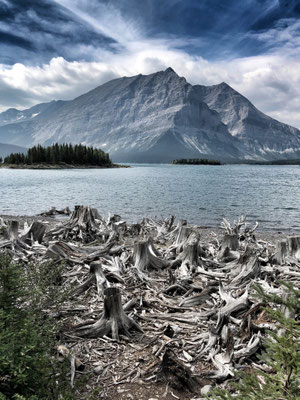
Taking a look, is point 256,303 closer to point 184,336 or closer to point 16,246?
point 184,336

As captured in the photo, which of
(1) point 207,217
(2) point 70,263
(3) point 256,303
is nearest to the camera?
(3) point 256,303

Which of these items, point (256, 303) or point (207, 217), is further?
point (207, 217)

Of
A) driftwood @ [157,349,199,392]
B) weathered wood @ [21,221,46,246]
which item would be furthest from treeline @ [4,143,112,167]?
driftwood @ [157,349,199,392]

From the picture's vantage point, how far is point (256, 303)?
6.17 m

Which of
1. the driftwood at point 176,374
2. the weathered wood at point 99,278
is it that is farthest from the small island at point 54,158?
the driftwood at point 176,374

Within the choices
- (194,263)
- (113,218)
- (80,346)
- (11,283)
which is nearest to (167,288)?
(194,263)

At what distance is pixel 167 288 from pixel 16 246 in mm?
5636

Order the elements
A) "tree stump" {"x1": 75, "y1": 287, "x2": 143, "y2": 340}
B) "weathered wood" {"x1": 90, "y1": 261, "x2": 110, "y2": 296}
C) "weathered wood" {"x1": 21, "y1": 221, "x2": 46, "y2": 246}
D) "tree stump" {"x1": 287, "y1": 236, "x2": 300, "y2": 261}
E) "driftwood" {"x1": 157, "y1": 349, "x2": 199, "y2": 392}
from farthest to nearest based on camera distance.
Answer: "weathered wood" {"x1": 21, "y1": 221, "x2": 46, "y2": 246} < "tree stump" {"x1": 287, "y1": 236, "x2": 300, "y2": 261} < "weathered wood" {"x1": 90, "y1": 261, "x2": 110, "y2": 296} < "tree stump" {"x1": 75, "y1": 287, "x2": 143, "y2": 340} < "driftwood" {"x1": 157, "y1": 349, "x2": 199, "y2": 392}

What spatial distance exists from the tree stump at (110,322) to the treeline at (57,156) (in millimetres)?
152542

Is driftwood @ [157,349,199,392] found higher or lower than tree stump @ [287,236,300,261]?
lower

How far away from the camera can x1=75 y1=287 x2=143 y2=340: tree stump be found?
570cm

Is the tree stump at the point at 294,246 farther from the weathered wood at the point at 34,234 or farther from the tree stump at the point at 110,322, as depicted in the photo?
the weathered wood at the point at 34,234

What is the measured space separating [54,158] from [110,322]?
157 meters

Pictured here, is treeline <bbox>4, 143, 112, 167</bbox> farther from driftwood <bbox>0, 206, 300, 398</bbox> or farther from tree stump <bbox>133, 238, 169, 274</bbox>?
tree stump <bbox>133, 238, 169, 274</bbox>
